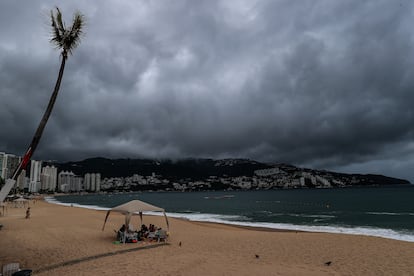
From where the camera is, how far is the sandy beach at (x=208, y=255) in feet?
33.1

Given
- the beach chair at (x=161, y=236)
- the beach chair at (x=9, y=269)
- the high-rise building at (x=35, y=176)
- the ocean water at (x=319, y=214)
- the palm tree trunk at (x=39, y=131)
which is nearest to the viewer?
the palm tree trunk at (x=39, y=131)

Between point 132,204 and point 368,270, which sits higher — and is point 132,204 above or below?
above

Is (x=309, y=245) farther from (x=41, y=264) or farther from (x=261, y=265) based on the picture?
(x=41, y=264)

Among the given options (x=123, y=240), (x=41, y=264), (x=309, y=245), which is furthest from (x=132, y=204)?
(x=309, y=245)

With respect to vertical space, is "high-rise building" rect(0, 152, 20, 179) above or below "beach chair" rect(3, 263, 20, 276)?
above

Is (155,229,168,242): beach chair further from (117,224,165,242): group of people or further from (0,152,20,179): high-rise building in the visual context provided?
(0,152,20,179): high-rise building

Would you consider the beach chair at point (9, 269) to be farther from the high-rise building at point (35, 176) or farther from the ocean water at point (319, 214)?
the high-rise building at point (35, 176)

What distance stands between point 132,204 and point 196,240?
4.35 metres

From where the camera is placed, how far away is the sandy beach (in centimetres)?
1010

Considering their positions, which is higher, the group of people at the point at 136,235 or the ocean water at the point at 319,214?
the group of people at the point at 136,235

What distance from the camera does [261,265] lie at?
10852 millimetres

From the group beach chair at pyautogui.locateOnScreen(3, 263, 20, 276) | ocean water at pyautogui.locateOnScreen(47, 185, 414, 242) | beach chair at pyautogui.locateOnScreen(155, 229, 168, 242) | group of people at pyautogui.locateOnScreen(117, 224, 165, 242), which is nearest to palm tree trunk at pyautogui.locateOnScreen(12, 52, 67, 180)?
beach chair at pyautogui.locateOnScreen(3, 263, 20, 276)

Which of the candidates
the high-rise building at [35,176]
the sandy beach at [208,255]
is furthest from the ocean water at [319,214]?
the high-rise building at [35,176]

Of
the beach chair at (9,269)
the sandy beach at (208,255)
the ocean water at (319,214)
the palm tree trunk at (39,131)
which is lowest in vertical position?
the ocean water at (319,214)
